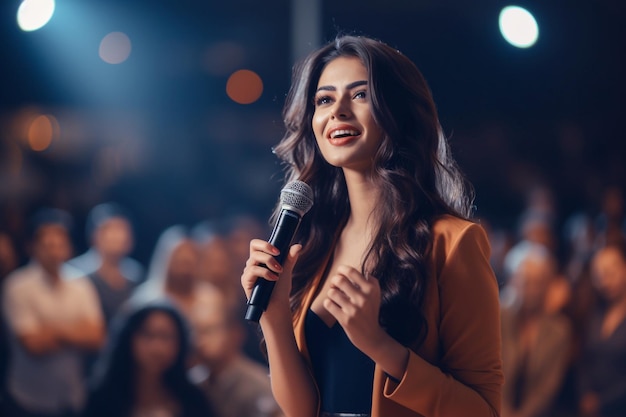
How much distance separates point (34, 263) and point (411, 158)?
3487 mm

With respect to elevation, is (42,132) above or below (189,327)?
above

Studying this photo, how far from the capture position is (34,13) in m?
4.88

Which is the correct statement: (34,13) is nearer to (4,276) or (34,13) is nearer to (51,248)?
(51,248)

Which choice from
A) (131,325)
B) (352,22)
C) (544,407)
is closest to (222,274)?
(131,325)

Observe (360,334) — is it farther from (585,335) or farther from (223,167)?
(223,167)

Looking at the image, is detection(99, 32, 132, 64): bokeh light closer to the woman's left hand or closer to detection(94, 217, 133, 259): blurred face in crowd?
detection(94, 217, 133, 259): blurred face in crowd

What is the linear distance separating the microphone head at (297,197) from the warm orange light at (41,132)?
232 inches

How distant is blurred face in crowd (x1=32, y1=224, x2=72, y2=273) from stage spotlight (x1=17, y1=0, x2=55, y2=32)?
1.23 metres

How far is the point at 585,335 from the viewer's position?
16.3 feet

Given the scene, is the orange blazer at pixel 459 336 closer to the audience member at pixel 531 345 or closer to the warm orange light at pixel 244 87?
the audience member at pixel 531 345

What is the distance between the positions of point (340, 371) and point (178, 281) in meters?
3.20

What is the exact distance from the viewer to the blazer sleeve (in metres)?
1.38

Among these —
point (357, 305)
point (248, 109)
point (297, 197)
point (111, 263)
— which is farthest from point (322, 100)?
point (248, 109)

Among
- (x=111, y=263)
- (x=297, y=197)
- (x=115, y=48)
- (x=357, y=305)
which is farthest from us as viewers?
(x=115, y=48)
